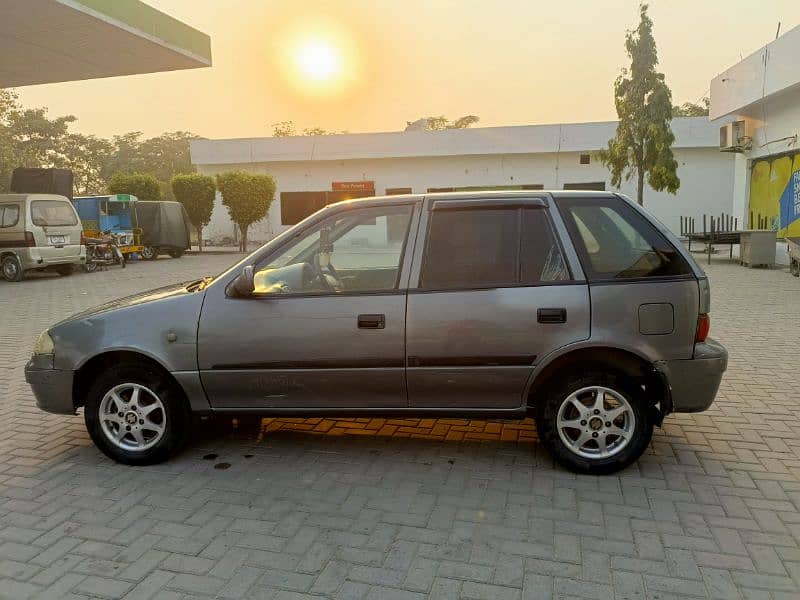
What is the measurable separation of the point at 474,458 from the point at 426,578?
146 cm

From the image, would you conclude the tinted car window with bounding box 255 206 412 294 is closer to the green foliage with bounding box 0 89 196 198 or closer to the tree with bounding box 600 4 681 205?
the tree with bounding box 600 4 681 205

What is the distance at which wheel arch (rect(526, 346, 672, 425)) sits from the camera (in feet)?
12.8

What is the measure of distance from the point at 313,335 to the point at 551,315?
1491mm

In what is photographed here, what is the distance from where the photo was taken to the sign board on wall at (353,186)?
34.0 metres

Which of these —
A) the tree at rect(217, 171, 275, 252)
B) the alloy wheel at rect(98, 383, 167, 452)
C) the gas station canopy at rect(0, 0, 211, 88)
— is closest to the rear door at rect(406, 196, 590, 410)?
the alloy wheel at rect(98, 383, 167, 452)

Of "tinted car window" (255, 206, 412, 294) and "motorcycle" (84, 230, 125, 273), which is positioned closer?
"tinted car window" (255, 206, 412, 294)

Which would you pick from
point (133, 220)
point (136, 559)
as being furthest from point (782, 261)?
point (133, 220)

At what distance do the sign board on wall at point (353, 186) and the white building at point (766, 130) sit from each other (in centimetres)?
1740

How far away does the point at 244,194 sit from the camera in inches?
1083

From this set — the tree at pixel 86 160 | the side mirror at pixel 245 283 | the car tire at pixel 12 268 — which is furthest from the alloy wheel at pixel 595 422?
the tree at pixel 86 160

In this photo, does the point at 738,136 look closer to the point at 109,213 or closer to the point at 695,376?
the point at 695,376

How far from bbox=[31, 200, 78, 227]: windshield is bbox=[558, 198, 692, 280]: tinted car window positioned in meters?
15.7

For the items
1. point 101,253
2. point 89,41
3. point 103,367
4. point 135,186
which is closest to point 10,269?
point 101,253

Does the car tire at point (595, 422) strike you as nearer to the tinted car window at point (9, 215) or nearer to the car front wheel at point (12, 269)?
the tinted car window at point (9, 215)
